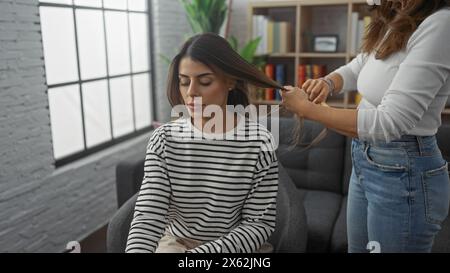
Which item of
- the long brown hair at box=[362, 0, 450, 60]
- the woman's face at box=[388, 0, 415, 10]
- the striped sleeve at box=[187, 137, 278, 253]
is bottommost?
the striped sleeve at box=[187, 137, 278, 253]

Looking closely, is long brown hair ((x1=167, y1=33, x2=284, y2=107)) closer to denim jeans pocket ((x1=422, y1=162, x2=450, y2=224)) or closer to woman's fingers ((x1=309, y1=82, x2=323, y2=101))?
woman's fingers ((x1=309, y1=82, x2=323, y2=101))

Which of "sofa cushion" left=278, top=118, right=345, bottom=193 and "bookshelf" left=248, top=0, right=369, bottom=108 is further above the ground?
"bookshelf" left=248, top=0, right=369, bottom=108

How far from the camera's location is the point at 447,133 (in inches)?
78.1

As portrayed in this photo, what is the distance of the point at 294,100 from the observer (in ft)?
3.05

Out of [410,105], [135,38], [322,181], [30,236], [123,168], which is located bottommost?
[30,236]

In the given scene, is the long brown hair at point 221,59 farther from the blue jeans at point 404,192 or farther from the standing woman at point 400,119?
the blue jeans at point 404,192

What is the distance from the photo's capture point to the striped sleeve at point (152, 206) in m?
1.00

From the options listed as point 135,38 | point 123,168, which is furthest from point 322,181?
point 135,38

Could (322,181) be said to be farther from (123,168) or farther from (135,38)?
(135,38)

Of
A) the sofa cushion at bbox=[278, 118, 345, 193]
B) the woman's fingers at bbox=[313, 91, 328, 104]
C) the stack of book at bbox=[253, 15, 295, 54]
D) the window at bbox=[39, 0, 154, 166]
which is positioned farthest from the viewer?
the stack of book at bbox=[253, 15, 295, 54]

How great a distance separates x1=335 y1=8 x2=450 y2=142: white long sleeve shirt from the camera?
32.5 inches

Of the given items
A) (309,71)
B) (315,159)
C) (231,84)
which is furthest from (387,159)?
(309,71)

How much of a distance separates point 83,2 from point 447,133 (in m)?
2.16

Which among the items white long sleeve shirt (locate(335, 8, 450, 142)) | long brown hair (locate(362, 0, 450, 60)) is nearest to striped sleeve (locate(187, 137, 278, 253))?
white long sleeve shirt (locate(335, 8, 450, 142))
